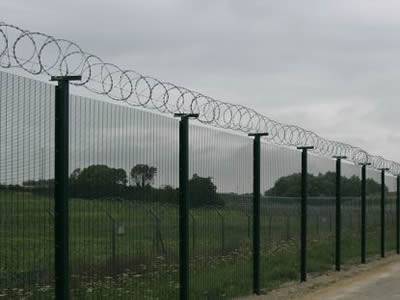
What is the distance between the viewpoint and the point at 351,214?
2794 cm

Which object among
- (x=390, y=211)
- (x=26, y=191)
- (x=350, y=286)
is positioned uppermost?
(x=26, y=191)

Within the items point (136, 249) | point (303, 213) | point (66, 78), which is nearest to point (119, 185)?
point (136, 249)

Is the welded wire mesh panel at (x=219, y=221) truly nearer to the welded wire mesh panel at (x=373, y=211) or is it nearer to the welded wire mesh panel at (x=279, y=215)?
the welded wire mesh panel at (x=279, y=215)

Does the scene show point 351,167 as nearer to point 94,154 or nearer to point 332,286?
point 332,286

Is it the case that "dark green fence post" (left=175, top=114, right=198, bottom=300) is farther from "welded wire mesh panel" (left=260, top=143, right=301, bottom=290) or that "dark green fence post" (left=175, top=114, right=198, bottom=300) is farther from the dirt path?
"welded wire mesh panel" (left=260, top=143, right=301, bottom=290)

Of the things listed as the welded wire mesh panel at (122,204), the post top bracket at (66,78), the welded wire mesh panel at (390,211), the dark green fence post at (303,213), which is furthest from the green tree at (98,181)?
the welded wire mesh panel at (390,211)

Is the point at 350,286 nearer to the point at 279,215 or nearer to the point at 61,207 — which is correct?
the point at 279,215

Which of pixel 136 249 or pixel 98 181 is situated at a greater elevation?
pixel 98 181

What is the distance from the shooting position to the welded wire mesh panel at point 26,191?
7.57 m

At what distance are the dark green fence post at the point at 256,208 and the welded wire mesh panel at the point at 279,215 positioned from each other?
589mm

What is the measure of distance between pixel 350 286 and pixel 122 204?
8.40 metres

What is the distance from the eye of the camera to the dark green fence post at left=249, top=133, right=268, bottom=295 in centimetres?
1416

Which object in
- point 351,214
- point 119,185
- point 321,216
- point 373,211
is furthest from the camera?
point 373,211

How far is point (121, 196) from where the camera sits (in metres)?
9.94
